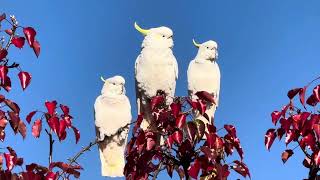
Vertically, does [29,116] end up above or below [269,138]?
above

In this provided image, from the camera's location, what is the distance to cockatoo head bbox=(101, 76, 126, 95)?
4.51 m

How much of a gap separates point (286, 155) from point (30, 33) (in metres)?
1.42

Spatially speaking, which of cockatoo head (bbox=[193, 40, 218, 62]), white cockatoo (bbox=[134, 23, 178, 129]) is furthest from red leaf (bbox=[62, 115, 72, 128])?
cockatoo head (bbox=[193, 40, 218, 62])

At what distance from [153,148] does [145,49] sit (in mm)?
1681

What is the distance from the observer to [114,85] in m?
4.52

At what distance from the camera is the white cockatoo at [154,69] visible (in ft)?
14.9

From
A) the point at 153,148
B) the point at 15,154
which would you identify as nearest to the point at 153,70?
the point at 153,148

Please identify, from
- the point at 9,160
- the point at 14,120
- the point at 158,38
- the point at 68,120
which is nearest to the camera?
the point at 14,120

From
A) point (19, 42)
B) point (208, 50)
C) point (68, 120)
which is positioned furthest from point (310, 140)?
point (208, 50)

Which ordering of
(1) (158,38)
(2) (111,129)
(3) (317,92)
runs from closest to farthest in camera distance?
(3) (317,92), (2) (111,129), (1) (158,38)

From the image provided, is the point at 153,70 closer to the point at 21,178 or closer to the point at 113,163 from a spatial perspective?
the point at 113,163

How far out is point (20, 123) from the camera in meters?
2.42

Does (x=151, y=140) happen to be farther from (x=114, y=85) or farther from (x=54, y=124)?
(x=114, y=85)

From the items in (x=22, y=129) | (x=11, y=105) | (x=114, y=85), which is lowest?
(x=22, y=129)
